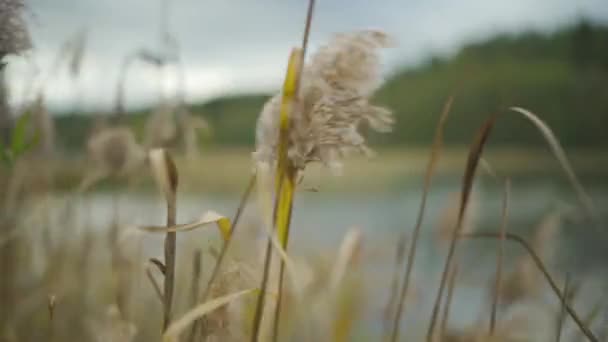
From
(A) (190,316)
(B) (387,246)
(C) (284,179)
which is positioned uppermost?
(C) (284,179)

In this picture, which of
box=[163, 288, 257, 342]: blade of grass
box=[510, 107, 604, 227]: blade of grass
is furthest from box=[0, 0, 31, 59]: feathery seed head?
box=[510, 107, 604, 227]: blade of grass

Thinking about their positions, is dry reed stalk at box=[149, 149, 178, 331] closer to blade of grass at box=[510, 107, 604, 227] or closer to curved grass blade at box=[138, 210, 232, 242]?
curved grass blade at box=[138, 210, 232, 242]

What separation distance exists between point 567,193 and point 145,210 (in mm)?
11909

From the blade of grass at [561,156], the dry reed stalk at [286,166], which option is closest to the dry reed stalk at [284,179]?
the dry reed stalk at [286,166]

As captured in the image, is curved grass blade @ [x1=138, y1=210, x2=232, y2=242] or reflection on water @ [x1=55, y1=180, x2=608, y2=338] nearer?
curved grass blade @ [x1=138, y1=210, x2=232, y2=242]

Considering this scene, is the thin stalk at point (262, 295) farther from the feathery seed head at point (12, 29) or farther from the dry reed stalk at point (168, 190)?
the feathery seed head at point (12, 29)

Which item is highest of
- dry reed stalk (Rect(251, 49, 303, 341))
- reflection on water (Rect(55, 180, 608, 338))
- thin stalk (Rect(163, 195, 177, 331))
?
dry reed stalk (Rect(251, 49, 303, 341))

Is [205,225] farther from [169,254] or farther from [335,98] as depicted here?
[335,98]

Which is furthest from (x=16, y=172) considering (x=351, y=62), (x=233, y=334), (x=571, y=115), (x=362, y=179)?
(x=571, y=115)

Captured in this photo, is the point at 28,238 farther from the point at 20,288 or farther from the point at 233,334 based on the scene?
the point at 233,334

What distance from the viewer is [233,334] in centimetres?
58

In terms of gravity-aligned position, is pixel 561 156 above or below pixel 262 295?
above

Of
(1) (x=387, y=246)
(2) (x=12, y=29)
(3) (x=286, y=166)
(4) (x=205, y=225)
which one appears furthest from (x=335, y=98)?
(1) (x=387, y=246)

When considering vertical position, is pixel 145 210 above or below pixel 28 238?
above
